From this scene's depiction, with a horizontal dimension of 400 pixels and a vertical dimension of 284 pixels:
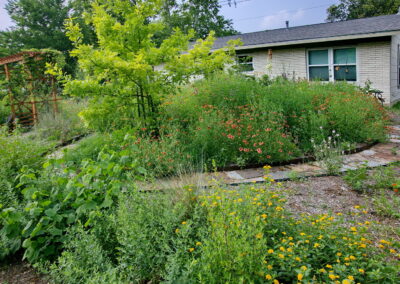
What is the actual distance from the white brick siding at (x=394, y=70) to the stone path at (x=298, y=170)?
6223 mm

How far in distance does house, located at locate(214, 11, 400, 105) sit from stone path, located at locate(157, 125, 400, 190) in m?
5.16

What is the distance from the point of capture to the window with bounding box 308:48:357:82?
10.7m

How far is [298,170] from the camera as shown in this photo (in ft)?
13.5

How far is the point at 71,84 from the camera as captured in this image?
14.5ft

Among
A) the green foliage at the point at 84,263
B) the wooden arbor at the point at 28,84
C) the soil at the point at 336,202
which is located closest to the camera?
the green foliage at the point at 84,263

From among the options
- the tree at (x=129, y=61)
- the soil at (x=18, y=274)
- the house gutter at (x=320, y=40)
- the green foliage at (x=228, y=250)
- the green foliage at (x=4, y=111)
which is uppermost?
the house gutter at (x=320, y=40)

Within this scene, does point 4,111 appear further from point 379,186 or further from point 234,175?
point 379,186

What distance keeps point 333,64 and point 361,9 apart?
26.2 metres

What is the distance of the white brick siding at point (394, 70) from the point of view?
10102 millimetres

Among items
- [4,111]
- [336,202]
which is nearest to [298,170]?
[336,202]

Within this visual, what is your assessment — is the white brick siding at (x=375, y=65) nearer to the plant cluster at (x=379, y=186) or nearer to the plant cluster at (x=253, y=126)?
the plant cluster at (x=253, y=126)

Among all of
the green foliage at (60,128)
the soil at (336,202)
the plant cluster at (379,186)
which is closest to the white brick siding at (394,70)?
the plant cluster at (379,186)

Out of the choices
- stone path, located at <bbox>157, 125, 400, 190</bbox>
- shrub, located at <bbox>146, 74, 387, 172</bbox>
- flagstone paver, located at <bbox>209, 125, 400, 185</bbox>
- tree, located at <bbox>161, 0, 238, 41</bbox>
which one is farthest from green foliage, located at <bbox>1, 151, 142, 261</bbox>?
tree, located at <bbox>161, 0, 238, 41</bbox>

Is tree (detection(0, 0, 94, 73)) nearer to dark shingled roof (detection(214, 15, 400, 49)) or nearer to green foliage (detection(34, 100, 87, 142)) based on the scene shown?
dark shingled roof (detection(214, 15, 400, 49))
